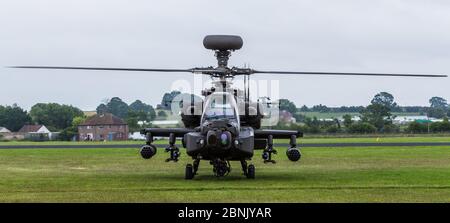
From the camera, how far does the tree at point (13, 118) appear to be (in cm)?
16600

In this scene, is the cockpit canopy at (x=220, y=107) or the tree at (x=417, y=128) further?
the tree at (x=417, y=128)

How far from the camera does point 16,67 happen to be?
26.0 metres

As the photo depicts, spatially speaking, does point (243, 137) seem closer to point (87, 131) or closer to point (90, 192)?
point (90, 192)

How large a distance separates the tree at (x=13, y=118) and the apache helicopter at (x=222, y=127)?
139 m

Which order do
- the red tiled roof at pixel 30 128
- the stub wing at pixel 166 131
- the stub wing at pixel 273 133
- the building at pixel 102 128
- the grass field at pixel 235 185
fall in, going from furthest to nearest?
1. the red tiled roof at pixel 30 128
2. the building at pixel 102 128
3. the stub wing at pixel 273 133
4. the stub wing at pixel 166 131
5. the grass field at pixel 235 185

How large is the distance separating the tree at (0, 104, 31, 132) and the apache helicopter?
457 ft

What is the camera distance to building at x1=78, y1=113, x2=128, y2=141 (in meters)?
138

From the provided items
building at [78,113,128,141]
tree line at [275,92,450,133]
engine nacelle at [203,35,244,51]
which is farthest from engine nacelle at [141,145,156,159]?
building at [78,113,128,141]

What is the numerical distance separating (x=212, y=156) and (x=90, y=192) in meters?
5.58

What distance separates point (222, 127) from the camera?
27703 millimetres

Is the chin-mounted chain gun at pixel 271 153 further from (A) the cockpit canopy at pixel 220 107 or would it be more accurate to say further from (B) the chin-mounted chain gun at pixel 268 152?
(A) the cockpit canopy at pixel 220 107

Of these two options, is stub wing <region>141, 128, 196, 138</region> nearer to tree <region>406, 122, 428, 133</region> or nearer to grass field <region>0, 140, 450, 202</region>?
grass field <region>0, 140, 450, 202</region>

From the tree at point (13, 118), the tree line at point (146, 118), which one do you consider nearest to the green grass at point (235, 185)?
the tree line at point (146, 118)

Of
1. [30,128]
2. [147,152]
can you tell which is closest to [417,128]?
[30,128]
